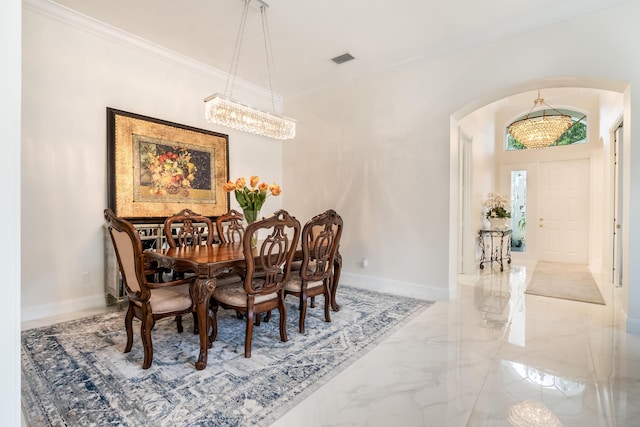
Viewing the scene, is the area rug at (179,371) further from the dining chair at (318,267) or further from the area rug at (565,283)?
the area rug at (565,283)

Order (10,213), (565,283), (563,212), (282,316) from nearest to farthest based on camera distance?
1. (10,213)
2. (282,316)
3. (565,283)
4. (563,212)

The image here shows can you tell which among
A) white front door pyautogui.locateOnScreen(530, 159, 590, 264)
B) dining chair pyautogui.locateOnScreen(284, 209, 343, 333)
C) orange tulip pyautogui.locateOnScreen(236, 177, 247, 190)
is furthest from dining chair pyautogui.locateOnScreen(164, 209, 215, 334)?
white front door pyautogui.locateOnScreen(530, 159, 590, 264)

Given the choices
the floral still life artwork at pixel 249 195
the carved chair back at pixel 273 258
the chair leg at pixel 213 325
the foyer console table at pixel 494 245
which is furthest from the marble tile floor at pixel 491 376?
the foyer console table at pixel 494 245

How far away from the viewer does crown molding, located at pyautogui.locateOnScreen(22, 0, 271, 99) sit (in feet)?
10.2

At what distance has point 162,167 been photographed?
13.0ft

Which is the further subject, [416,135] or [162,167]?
[416,135]

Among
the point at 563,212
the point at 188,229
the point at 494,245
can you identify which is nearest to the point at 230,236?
the point at 188,229

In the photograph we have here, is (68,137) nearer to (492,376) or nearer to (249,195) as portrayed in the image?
(249,195)

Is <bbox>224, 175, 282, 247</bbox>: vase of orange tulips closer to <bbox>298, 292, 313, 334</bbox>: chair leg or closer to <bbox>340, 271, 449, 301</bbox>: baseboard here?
<bbox>298, 292, 313, 334</bbox>: chair leg

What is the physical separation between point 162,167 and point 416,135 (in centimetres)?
340

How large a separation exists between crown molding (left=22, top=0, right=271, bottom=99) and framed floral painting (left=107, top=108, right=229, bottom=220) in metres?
0.84

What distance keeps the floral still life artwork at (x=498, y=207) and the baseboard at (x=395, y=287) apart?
2.77m

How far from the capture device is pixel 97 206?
3.50 metres

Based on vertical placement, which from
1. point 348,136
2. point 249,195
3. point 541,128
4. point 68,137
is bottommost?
point 249,195
